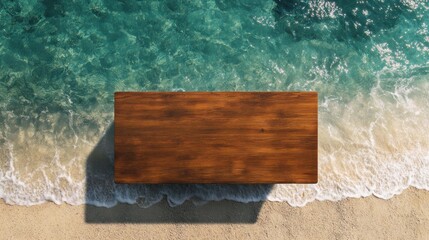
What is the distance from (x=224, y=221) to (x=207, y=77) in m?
2.08

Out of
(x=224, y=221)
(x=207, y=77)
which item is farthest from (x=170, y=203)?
(x=207, y=77)

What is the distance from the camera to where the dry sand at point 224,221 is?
231 inches

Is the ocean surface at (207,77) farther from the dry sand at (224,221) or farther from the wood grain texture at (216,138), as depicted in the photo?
the wood grain texture at (216,138)

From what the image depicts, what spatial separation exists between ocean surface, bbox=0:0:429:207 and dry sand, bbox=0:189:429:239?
0.15 meters

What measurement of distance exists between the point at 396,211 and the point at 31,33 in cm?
589

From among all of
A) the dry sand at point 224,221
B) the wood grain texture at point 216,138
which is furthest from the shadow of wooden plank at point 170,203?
the wood grain texture at point 216,138

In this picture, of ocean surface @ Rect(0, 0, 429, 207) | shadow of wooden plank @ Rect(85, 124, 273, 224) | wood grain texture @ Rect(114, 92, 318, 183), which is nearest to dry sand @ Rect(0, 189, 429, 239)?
shadow of wooden plank @ Rect(85, 124, 273, 224)

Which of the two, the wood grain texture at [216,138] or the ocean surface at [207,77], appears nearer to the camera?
the wood grain texture at [216,138]

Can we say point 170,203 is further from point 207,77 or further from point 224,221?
point 207,77

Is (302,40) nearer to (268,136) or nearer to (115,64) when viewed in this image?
(268,136)

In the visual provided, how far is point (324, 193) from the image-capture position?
600 cm

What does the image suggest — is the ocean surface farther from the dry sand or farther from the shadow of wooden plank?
the dry sand

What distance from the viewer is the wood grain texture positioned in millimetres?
5223

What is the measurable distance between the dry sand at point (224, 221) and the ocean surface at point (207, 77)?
0.48 feet
